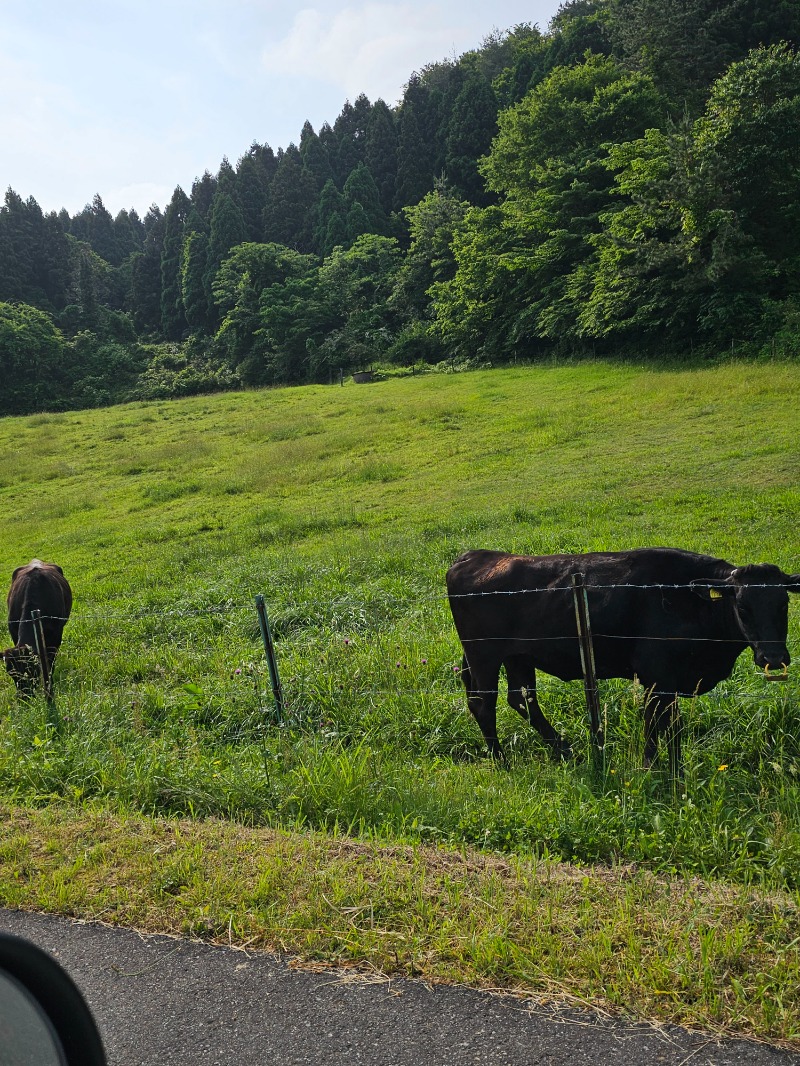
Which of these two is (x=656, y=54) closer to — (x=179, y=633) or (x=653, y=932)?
(x=179, y=633)

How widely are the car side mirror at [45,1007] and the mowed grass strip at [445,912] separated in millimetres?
1643

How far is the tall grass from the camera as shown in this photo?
467 centimetres

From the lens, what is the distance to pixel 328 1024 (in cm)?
283

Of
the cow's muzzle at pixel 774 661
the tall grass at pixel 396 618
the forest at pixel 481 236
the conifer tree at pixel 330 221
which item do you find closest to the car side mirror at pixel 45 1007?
the tall grass at pixel 396 618

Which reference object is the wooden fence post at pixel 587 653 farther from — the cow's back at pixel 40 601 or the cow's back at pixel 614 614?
the cow's back at pixel 40 601

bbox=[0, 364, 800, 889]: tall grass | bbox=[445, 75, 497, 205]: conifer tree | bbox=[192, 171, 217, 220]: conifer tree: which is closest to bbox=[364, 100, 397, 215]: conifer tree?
bbox=[445, 75, 497, 205]: conifer tree

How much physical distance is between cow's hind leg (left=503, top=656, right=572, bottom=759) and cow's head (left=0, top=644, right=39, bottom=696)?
458 cm

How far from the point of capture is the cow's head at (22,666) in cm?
774

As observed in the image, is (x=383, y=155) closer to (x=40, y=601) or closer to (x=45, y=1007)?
(x=40, y=601)

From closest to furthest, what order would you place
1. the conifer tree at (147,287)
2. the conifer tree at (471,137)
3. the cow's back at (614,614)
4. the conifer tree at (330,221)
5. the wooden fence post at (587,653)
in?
the wooden fence post at (587,653) < the cow's back at (614,614) < the conifer tree at (471,137) < the conifer tree at (330,221) < the conifer tree at (147,287)

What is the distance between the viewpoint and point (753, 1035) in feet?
8.52

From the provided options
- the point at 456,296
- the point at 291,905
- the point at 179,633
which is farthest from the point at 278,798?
the point at 456,296

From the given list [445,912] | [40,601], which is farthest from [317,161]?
[445,912]

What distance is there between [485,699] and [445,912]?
269 centimetres
